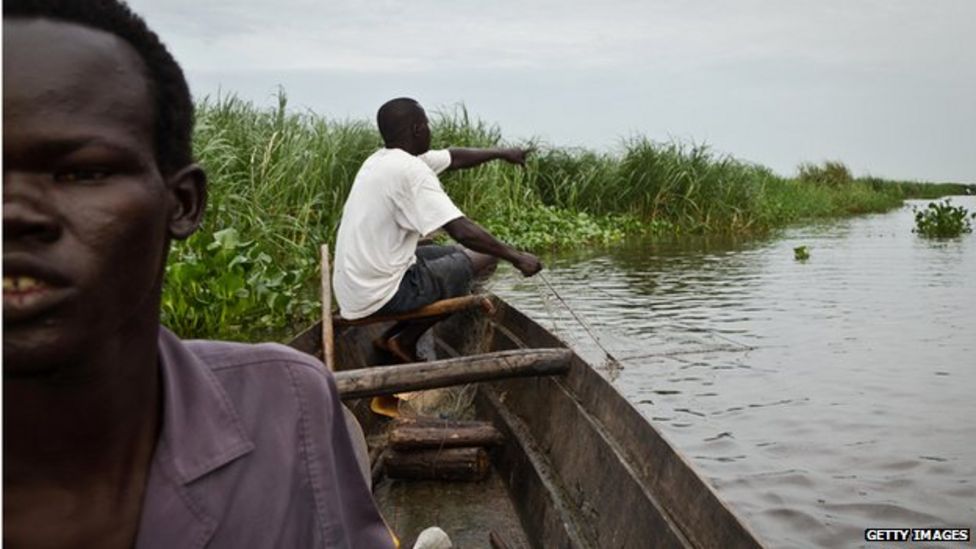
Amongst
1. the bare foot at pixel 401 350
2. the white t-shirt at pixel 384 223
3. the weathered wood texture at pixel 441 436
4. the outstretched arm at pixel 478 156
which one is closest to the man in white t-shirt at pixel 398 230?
the white t-shirt at pixel 384 223

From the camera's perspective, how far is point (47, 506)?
2.85 feet

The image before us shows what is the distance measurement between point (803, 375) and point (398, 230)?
3.06 metres

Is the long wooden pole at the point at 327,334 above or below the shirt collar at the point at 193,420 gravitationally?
below

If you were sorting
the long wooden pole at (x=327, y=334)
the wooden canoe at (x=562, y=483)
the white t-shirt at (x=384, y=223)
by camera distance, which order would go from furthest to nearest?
the white t-shirt at (x=384, y=223) < the long wooden pole at (x=327, y=334) < the wooden canoe at (x=562, y=483)

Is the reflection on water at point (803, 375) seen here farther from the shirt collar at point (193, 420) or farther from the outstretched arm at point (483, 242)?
the shirt collar at point (193, 420)

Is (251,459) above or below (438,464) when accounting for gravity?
above

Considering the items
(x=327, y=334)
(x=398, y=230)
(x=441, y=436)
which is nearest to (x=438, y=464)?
(x=441, y=436)

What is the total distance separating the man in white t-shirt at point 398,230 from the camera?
181 inches

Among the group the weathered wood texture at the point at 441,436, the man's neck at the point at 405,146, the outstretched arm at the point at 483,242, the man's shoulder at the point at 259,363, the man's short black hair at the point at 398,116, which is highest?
the man's short black hair at the point at 398,116

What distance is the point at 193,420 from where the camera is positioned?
95 cm

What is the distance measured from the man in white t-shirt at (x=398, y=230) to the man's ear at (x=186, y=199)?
11.7 ft

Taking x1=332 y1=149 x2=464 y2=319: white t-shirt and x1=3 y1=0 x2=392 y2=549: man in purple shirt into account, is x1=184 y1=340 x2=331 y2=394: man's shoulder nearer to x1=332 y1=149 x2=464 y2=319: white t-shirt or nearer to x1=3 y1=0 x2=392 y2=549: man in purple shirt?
x1=3 y1=0 x2=392 y2=549: man in purple shirt

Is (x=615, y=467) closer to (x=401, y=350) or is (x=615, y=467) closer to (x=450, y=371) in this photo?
(x=450, y=371)

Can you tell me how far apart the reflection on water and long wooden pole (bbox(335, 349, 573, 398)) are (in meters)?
1.08
